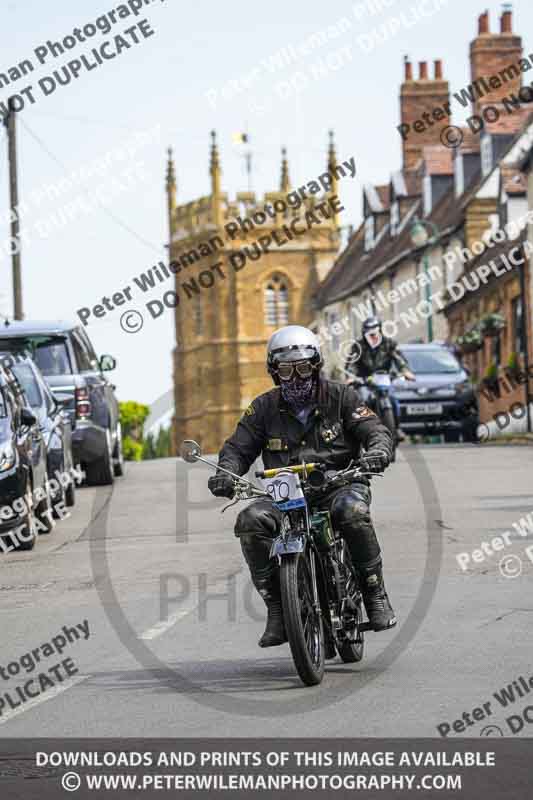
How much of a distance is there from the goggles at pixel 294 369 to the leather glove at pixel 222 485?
21.7 inches

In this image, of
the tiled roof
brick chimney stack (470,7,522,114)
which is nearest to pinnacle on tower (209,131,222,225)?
brick chimney stack (470,7,522,114)

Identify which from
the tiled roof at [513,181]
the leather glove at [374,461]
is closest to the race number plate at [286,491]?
the leather glove at [374,461]

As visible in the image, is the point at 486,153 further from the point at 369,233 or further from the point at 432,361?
the point at 369,233

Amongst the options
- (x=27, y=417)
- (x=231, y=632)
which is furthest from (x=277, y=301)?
(x=231, y=632)

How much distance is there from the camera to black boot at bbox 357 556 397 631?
28.6 ft

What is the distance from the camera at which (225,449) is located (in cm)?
884

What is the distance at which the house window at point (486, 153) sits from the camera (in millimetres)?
56719

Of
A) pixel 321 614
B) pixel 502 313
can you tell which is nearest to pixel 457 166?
pixel 502 313

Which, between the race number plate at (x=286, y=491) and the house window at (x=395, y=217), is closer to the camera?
the race number plate at (x=286, y=491)

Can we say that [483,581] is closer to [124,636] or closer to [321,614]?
[124,636]

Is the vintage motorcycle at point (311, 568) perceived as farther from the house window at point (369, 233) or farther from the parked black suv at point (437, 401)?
the house window at point (369, 233)

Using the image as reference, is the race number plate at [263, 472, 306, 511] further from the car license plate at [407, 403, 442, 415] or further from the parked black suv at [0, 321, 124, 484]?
the car license plate at [407, 403, 442, 415]

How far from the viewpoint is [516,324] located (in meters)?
47.5
